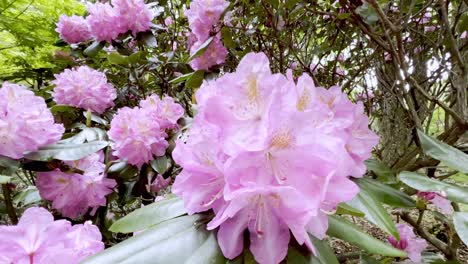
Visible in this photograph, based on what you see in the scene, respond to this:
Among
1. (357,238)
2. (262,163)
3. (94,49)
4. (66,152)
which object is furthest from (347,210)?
(94,49)

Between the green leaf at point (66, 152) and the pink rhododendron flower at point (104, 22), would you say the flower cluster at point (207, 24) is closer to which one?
the pink rhododendron flower at point (104, 22)

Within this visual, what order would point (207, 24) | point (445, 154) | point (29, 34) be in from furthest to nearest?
point (29, 34), point (207, 24), point (445, 154)

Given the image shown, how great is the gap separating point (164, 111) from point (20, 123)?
0.45 meters

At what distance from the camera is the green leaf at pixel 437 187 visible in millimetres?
632

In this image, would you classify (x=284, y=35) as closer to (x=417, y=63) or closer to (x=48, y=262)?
(x=417, y=63)

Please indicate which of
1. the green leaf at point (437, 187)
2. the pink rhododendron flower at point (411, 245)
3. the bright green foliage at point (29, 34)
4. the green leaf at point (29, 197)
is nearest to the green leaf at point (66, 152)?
the green leaf at point (29, 197)

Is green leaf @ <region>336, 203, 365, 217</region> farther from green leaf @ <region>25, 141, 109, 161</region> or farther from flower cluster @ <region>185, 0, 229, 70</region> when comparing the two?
flower cluster @ <region>185, 0, 229, 70</region>

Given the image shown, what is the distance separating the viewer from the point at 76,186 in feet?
3.87

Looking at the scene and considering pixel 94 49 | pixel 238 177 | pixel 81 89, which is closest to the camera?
pixel 238 177

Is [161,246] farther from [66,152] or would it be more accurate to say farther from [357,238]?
[66,152]

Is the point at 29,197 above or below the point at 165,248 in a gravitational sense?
below

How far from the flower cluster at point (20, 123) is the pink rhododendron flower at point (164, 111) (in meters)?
0.33

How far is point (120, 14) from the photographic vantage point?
1.78 m

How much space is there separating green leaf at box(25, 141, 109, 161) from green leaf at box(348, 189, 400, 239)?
672 mm
